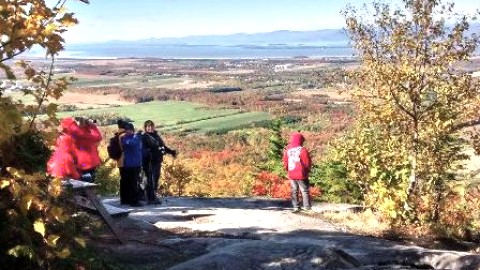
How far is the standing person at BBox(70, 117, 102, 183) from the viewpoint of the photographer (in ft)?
34.3

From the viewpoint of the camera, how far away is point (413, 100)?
11.7 metres

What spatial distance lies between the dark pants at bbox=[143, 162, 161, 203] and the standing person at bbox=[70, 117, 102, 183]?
2130mm

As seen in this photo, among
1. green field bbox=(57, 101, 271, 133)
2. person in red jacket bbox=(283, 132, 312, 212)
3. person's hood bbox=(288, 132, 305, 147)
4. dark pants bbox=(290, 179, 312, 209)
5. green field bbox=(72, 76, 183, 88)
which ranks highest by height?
person's hood bbox=(288, 132, 305, 147)

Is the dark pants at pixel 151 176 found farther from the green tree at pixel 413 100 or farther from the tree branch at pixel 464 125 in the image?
the tree branch at pixel 464 125

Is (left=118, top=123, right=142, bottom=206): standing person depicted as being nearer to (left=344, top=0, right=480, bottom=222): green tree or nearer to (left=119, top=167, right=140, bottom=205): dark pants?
(left=119, top=167, right=140, bottom=205): dark pants

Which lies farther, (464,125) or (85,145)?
(464,125)

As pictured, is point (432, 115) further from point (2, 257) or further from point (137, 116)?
point (137, 116)

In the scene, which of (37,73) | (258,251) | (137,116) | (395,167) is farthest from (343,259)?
(137,116)

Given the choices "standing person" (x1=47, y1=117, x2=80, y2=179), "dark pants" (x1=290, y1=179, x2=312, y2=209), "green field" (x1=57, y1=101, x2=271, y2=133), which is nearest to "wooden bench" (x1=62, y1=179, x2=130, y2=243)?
"standing person" (x1=47, y1=117, x2=80, y2=179)

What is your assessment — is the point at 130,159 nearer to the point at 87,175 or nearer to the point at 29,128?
the point at 87,175

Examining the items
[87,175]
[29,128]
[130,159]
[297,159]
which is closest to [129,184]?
[130,159]

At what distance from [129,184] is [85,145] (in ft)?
6.91

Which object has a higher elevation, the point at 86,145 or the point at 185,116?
the point at 86,145

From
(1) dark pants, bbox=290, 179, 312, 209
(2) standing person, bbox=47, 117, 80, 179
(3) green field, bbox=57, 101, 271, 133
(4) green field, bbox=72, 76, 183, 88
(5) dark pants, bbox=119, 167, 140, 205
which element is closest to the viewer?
(2) standing person, bbox=47, 117, 80, 179
